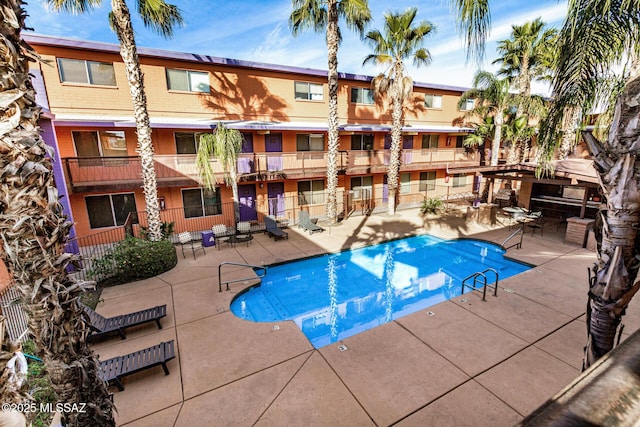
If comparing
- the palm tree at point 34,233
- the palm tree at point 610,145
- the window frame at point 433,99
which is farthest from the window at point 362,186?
the palm tree at point 34,233

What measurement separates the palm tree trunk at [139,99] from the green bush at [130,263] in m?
1.32

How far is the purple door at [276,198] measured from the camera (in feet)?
57.5

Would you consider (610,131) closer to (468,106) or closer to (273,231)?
(273,231)

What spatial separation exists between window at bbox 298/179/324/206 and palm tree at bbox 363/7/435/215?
5061 millimetres

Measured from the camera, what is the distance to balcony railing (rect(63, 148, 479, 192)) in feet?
40.8

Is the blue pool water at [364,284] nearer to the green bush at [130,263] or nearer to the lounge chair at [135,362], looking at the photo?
the lounge chair at [135,362]

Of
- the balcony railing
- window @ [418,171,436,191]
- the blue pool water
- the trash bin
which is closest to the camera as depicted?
the blue pool water

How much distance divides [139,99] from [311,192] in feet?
34.2

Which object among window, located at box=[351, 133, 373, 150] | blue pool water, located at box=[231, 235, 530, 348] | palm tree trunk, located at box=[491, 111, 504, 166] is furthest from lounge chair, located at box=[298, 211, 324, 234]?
palm tree trunk, located at box=[491, 111, 504, 166]

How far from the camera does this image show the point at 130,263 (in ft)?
33.3

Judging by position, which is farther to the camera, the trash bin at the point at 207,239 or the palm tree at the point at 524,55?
the palm tree at the point at 524,55

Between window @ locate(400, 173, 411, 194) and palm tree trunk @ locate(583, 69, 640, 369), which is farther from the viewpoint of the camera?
window @ locate(400, 173, 411, 194)

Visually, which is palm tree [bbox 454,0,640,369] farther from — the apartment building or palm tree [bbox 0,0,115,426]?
the apartment building

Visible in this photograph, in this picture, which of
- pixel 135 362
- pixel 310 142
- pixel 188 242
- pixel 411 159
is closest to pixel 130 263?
pixel 188 242
